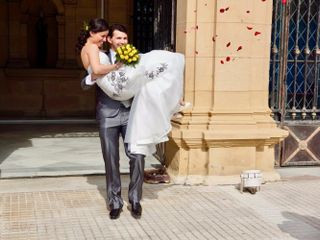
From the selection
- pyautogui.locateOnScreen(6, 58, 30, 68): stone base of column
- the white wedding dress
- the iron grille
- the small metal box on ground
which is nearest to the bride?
the white wedding dress

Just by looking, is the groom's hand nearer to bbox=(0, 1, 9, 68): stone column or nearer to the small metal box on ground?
the small metal box on ground

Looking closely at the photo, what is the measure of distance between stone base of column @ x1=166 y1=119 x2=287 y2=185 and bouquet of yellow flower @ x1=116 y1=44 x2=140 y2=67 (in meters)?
1.85

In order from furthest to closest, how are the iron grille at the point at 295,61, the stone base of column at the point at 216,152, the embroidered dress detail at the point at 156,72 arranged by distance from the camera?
the iron grille at the point at 295,61 < the stone base of column at the point at 216,152 < the embroidered dress detail at the point at 156,72

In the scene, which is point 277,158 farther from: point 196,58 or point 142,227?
point 142,227

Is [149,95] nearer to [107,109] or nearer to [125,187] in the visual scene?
[107,109]

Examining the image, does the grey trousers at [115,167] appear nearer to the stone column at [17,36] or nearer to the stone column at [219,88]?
the stone column at [219,88]

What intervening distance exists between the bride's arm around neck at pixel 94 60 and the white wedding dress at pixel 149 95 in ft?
0.38

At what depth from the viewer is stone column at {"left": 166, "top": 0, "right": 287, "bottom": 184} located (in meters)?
6.79

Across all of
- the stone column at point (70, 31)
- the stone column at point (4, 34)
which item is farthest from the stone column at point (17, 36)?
the stone column at point (70, 31)

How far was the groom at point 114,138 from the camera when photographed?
548 centimetres

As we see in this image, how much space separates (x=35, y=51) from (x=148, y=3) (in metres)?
3.52

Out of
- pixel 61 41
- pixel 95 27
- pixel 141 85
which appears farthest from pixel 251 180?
pixel 61 41

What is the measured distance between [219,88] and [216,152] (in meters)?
0.82

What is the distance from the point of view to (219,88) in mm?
6859
